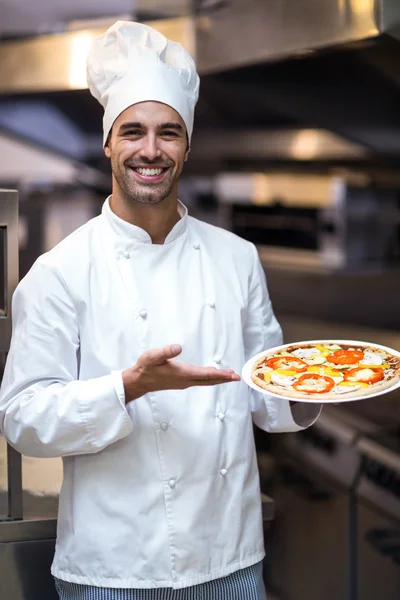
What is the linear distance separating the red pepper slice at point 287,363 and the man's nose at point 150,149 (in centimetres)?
41

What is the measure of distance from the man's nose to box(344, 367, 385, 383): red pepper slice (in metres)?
0.50

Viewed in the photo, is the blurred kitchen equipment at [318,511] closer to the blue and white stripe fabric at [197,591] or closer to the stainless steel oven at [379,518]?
the stainless steel oven at [379,518]

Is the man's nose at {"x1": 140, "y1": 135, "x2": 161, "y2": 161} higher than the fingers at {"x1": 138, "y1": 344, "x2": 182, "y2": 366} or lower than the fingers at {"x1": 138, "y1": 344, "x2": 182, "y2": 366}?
higher

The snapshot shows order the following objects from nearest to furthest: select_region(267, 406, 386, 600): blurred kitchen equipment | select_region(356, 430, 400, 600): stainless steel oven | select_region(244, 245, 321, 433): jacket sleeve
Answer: select_region(244, 245, 321, 433): jacket sleeve < select_region(356, 430, 400, 600): stainless steel oven < select_region(267, 406, 386, 600): blurred kitchen equipment

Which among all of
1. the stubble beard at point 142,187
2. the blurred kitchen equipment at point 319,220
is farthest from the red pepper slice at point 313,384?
the blurred kitchen equipment at point 319,220

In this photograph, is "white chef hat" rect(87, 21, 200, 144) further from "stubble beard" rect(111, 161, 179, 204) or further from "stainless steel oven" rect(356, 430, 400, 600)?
"stainless steel oven" rect(356, 430, 400, 600)

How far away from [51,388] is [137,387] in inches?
6.0

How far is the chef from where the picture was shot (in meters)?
1.49

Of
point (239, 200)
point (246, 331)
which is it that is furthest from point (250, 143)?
point (246, 331)

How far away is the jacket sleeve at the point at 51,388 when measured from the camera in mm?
1442

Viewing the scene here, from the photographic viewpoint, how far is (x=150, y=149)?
5.03 ft

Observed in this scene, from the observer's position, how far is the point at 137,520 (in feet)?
4.96

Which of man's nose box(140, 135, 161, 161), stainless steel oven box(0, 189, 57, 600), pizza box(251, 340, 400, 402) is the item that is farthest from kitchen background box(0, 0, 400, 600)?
man's nose box(140, 135, 161, 161)

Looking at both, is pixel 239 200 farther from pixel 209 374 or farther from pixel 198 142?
pixel 209 374
